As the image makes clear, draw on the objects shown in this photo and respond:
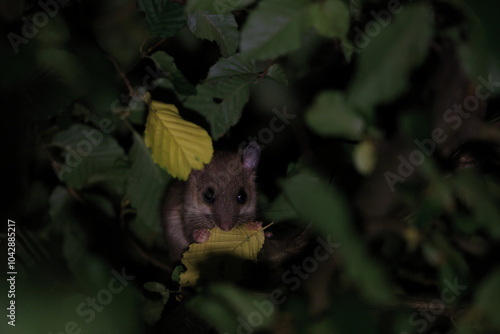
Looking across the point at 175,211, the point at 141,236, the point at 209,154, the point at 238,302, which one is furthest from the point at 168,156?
the point at 175,211

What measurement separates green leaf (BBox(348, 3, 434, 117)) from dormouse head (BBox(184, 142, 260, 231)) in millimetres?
2538

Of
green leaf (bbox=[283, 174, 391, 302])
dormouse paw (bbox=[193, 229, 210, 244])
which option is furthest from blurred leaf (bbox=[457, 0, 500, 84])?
dormouse paw (bbox=[193, 229, 210, 244])

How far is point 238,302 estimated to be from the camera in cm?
91

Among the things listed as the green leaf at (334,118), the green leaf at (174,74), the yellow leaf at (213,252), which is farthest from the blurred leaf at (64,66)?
the green leaf at (334,118)

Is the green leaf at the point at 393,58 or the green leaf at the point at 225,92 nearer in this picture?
the green leaf at the point at 393,58

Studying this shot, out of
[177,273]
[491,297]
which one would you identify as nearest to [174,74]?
[177,273]

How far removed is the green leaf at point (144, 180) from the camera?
2.21 m

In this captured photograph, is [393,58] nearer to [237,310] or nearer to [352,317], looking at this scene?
[352,317]

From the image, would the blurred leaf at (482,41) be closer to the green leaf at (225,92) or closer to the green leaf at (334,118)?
the green leaf at (334,118)

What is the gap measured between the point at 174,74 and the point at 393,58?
119 cm

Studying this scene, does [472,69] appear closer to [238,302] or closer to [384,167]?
[384,167]

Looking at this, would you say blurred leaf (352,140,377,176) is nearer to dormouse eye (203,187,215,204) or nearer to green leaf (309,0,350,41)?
green leaf (309,0,350,41)

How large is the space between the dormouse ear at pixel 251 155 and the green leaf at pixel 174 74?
149 cm

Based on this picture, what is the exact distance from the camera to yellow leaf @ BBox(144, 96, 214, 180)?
1728 millimetres
